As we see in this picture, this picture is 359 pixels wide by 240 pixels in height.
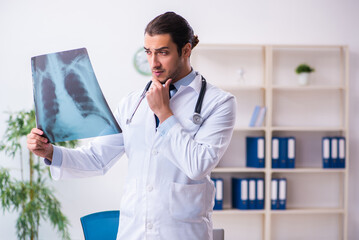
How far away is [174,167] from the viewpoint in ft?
4.58

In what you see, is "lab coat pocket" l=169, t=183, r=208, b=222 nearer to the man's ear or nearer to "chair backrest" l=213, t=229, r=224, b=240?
the man's ear

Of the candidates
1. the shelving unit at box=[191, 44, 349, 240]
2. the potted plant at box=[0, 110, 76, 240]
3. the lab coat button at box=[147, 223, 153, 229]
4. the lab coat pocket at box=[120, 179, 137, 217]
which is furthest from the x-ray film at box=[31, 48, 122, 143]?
the shelving unit at box=[191, 44, 349, 240]

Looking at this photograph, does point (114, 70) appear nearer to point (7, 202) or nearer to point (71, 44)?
point (71, 44)

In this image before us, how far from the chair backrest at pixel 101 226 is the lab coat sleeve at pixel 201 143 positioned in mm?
930

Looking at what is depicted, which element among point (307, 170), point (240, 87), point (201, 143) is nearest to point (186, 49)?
point (201, 143)

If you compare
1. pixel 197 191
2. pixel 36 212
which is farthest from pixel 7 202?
pixel 197 191

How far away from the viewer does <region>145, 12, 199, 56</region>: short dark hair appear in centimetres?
141

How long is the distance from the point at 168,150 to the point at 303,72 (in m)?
2.89

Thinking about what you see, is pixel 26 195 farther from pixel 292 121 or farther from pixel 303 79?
pixel 303 79

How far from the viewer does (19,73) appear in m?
3.91

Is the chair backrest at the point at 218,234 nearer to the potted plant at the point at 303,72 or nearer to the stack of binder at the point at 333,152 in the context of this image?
the stack of binder at the point at 333,152

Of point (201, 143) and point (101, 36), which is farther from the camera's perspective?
point (101, 36)

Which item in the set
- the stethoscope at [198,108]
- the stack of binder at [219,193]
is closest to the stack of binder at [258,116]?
the stack of binder at [219,193]

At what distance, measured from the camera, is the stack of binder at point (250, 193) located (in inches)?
150
